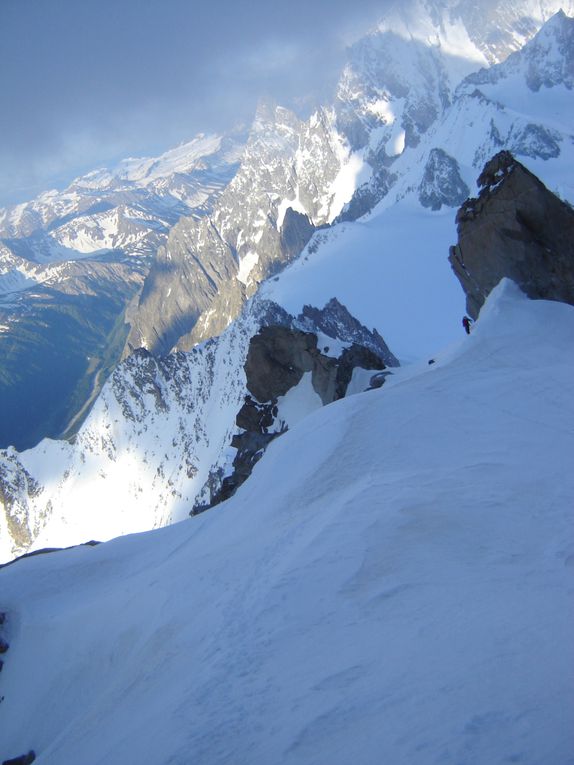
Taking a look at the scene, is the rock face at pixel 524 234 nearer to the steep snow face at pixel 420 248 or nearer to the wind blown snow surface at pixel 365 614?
the wind blown snow surface at pixel 365 614

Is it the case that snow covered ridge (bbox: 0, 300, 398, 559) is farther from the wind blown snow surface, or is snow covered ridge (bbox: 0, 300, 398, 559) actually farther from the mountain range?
the wind blown snow surface

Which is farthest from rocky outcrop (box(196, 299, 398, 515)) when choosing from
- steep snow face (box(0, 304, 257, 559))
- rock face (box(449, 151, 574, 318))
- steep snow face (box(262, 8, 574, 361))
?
steep snow face (box(262, 8, 574, 361))

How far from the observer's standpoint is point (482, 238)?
23750 mm

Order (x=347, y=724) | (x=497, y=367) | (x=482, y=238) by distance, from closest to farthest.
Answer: (x=347, y=724) < (x=497, y=367) < (x=482, y=238)

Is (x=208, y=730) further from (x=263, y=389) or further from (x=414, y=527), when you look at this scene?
(x=263, y=389)

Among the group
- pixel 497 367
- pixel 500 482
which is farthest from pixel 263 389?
pixel 500 482

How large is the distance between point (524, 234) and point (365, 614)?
64.6 ft

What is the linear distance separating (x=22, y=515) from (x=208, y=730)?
132 meters

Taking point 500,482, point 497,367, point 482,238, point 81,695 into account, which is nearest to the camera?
point 500,482

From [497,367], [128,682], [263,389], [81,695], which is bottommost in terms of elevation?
[81,695]

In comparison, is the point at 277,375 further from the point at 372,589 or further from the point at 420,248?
the point at 420,248

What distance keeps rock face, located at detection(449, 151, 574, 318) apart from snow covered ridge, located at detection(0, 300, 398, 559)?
47.7m

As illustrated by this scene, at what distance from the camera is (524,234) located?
21906 millimetres

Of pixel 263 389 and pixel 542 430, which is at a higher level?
pixel 263 389
